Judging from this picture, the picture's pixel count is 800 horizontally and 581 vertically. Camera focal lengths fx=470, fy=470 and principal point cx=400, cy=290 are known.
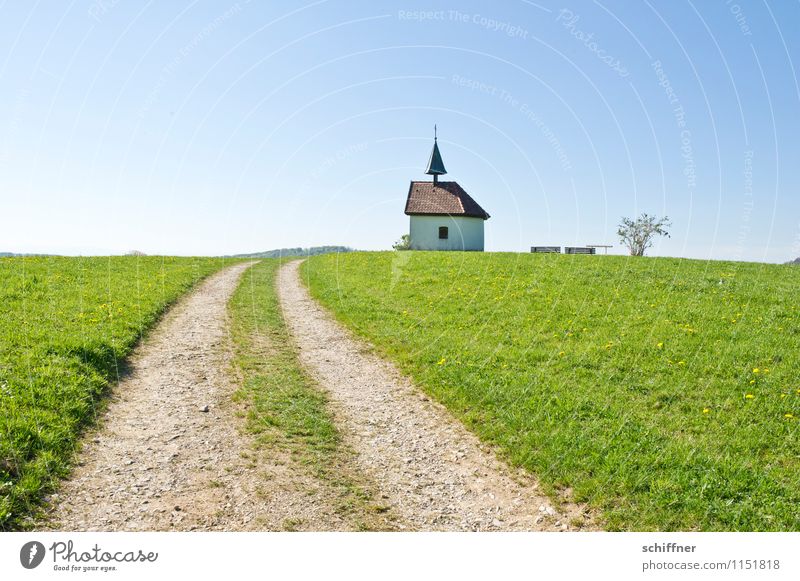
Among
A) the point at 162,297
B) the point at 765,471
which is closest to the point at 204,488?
the point at 765,471

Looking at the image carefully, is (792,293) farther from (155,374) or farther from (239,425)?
(155,374)

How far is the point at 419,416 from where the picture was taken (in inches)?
319

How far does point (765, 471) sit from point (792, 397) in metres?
3.10

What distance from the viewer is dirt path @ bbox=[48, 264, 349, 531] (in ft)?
16.6

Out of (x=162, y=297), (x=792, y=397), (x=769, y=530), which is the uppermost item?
(x=162, y=297)

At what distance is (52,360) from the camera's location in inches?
351

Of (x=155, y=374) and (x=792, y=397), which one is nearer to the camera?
(x=792, y=397)

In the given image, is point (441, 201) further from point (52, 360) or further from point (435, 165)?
point (52, 360)
